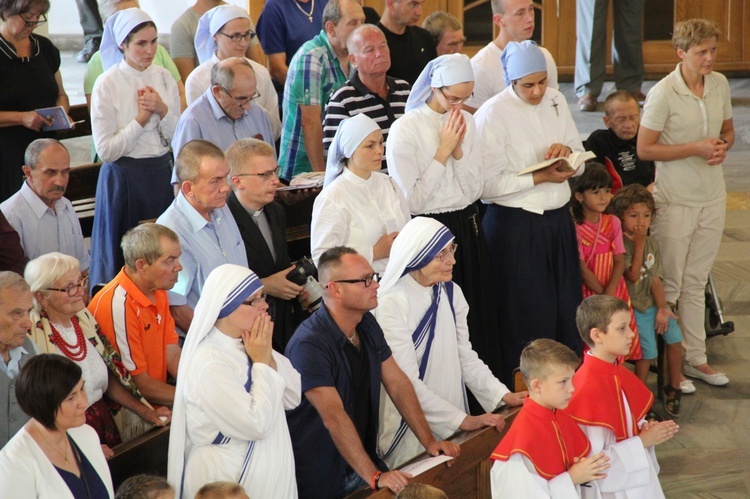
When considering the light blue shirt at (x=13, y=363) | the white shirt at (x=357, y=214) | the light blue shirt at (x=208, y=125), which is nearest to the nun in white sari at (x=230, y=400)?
the light blue shirt at (x=13, y=363)

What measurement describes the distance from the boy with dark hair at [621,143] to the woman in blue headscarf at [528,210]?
1.00m

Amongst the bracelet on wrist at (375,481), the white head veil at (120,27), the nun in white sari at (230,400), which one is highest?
the white head veil at (120,27)

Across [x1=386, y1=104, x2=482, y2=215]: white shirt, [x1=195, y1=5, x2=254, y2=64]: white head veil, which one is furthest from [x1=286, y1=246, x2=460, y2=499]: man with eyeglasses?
[x1=195, y1=5, x2=254, y2=64]: white head veil

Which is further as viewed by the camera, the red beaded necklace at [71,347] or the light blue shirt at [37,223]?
the light blue shirt at [37,223]

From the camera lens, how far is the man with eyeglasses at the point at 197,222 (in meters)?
4.22

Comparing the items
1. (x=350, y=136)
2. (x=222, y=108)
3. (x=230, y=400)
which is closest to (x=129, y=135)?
(x=222, y=108)

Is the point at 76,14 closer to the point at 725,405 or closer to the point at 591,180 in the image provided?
the point at 591,180

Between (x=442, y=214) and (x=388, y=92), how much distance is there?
3.07 feet

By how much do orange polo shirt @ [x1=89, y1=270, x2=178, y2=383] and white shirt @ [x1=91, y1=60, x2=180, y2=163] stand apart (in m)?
1.42

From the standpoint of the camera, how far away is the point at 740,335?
259 inches

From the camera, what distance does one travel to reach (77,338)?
367 cm

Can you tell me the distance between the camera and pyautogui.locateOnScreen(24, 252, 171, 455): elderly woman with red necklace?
3607 millimetres

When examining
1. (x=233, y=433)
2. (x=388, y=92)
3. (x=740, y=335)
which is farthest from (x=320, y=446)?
(x=740, y=335)

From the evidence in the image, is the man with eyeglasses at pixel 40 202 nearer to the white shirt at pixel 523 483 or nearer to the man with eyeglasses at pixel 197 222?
the man with eyeglasses at pixel 197 222
